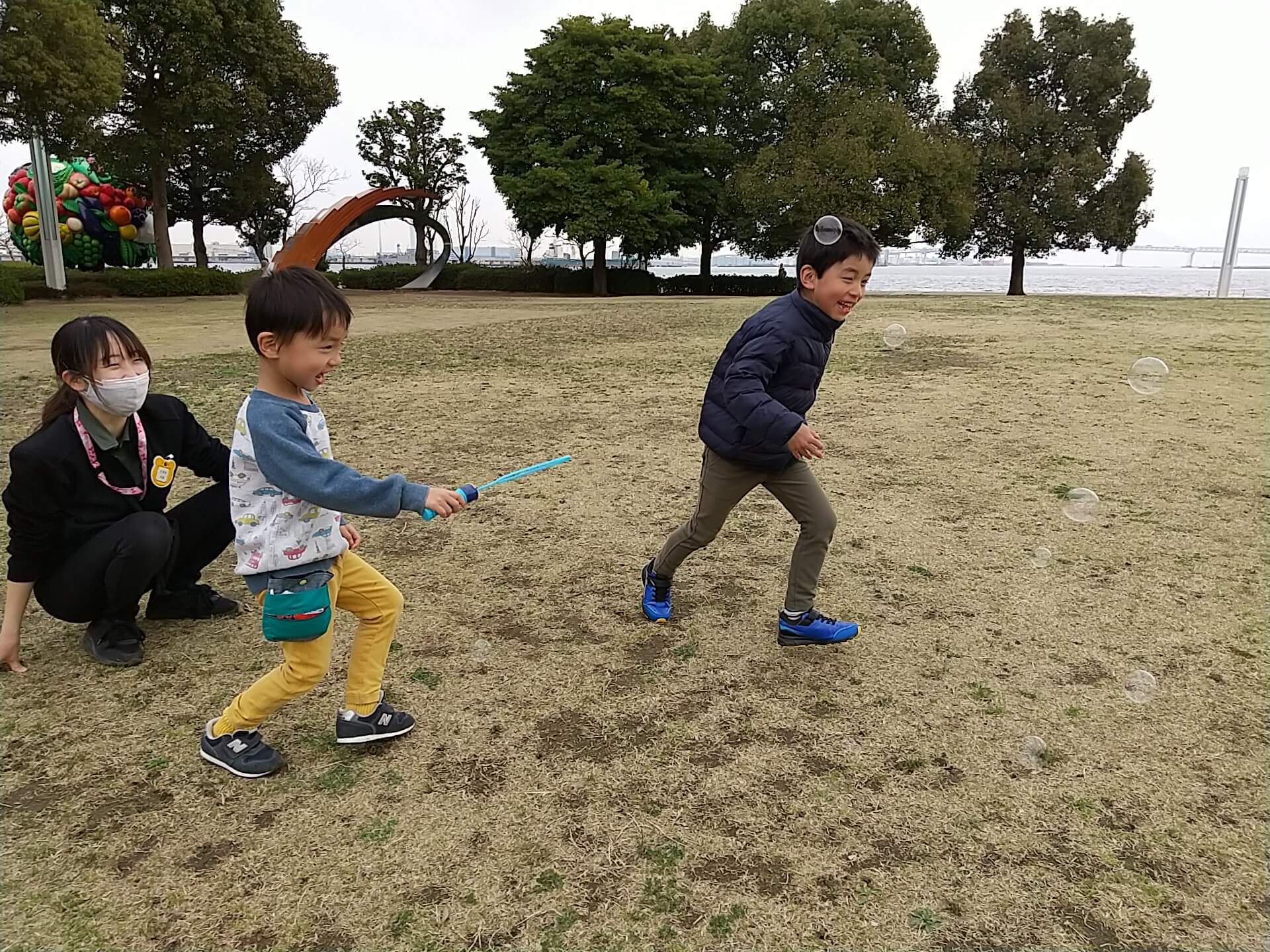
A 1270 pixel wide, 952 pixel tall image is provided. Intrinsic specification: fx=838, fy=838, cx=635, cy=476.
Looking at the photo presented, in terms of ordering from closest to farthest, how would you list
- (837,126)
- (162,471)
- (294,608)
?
(294,608) → (162,471) → (837,126)

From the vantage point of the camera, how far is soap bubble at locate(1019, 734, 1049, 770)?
225 centimetres

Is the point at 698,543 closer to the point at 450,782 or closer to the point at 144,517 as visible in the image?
the point at 450,782

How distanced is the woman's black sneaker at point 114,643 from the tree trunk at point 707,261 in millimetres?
32482

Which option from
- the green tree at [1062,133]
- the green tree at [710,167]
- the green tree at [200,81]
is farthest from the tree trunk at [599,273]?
the green tree at [1062,133]

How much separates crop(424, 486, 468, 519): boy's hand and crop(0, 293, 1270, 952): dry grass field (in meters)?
0.74

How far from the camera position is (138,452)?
2865 millimetres

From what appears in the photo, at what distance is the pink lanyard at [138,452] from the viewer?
269cm

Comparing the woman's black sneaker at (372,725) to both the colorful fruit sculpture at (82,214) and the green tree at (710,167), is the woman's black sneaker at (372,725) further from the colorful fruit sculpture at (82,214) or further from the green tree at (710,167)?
the colorful fruit sculpture at (82,214)

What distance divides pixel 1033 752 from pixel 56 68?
61.4 ft

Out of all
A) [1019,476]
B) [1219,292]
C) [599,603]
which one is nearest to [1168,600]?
[1019,476]

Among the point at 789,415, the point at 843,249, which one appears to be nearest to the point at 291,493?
the point at 789,415

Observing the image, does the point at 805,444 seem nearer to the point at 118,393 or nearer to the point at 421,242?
the point at 118,393

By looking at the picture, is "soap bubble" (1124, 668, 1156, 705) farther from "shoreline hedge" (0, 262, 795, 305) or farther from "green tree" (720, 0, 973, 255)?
"shoreline hedge" (0, 262, 795, 305)

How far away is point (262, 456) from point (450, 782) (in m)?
0.95
